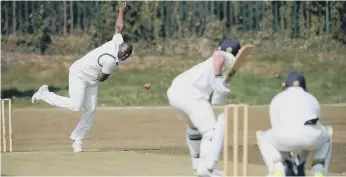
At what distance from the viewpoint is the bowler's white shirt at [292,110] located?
362 inches

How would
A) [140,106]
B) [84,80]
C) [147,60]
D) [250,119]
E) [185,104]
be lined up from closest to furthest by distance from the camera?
[185,104] → [84,80] → [250,119] → [140,106] → [147,60]

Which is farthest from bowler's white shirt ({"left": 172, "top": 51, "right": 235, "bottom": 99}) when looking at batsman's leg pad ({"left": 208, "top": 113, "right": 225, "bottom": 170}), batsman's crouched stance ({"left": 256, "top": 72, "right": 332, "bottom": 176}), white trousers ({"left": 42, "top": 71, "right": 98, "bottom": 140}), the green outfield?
white trousers ({"left": 42, "top": 71, "right": 98, "bottom": 140})

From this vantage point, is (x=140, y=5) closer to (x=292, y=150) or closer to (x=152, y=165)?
(x=152, y=165)

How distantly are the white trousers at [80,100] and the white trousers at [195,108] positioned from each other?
2.98m

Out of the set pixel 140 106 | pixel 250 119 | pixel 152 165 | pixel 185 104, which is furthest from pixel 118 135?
pixel 185 104

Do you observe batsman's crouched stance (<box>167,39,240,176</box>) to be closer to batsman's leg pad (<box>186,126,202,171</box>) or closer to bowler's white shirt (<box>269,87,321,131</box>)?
batsman's leg pad (<box>186,126,202,171</box>)

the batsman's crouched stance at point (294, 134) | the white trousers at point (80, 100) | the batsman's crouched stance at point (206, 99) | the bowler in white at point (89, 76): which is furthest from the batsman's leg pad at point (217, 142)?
the white trousers at point (80, 100)

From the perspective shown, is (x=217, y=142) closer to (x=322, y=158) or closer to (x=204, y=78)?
(x=204, y=78)

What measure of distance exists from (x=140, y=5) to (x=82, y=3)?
6.05 feet

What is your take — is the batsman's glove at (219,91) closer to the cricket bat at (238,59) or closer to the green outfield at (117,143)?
the cricket bat at (238,59)

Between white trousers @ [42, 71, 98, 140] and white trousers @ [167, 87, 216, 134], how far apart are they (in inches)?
117

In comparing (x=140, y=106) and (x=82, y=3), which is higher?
(x=82, y=3)

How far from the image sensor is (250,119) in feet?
64.3

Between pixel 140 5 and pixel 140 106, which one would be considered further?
pixel 140 5
